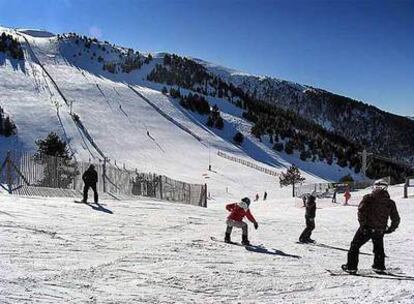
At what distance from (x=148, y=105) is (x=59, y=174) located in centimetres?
10559

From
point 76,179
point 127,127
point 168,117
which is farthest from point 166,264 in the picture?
point 168,117

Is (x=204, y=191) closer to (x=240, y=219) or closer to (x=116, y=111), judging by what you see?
(x=240, y=219)

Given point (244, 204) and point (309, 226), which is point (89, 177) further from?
point (309, 226)

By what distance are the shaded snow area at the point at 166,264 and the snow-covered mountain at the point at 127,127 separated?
195 feet

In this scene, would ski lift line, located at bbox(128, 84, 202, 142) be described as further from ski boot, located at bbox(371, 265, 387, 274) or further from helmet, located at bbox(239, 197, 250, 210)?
ski boot, located at bbox(371, 265, 387, 274)

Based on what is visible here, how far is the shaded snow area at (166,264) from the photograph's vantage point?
8.00m

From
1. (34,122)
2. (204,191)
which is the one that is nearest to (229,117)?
(34,122)

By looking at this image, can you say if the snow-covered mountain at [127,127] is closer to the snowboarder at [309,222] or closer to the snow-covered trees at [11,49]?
the snow-covered trees at [11,49]

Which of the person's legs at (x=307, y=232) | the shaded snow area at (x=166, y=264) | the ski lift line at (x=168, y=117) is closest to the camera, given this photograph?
the shaded snow area at (x=166, y=264)

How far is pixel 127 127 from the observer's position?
107938mm

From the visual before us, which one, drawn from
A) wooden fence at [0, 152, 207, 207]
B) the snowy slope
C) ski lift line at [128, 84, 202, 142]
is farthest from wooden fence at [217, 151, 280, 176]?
wooden fence at [0, 152, 207, 207]

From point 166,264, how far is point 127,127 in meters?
99.0

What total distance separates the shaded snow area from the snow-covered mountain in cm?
5940

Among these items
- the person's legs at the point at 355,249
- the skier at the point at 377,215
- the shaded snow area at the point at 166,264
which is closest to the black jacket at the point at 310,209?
the shaded snow area at the point at 166,264
